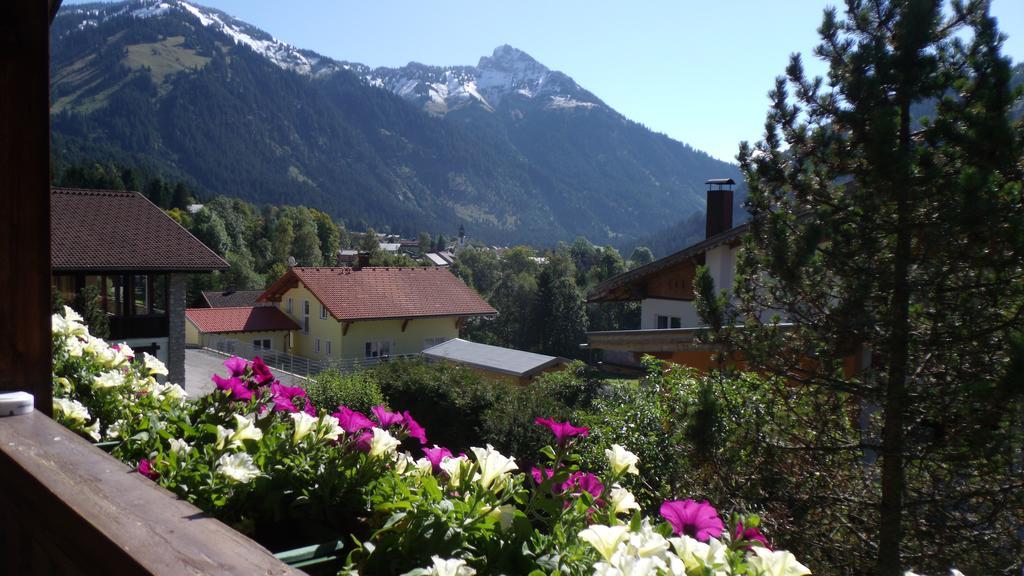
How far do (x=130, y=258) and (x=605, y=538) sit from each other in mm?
19275

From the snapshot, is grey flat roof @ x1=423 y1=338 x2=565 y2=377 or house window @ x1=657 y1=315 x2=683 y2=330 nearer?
house window @ x1=657 y1=315 x2=683 y2=330

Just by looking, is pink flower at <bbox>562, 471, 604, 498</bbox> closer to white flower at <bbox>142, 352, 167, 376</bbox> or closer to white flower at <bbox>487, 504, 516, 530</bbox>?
white flower at <bbox>487, 504, 516, 530</bbox>

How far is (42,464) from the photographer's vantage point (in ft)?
4.41

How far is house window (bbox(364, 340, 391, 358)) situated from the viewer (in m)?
33.6

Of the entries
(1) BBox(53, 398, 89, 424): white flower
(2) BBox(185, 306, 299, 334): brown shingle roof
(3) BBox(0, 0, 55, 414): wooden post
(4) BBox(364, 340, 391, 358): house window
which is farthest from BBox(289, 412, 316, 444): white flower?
(2) BBox(185, 306, 299, 334): brown shingle roof

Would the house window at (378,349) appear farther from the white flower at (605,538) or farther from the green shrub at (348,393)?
the white flower at (605,538)

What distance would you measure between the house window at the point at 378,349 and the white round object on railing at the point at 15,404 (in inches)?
1264

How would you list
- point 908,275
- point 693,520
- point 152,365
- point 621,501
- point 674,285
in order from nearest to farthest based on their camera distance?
1. point 693,520
2. point 621,501
3. point 152,365
4. point 908,275
5. point 674,285

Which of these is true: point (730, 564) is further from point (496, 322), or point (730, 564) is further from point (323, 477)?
point (496, 322)

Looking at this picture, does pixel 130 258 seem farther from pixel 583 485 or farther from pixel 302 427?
pixel 583 485

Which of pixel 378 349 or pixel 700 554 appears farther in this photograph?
pixel 378 349

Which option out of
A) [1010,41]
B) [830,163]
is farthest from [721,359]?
[1010,41]

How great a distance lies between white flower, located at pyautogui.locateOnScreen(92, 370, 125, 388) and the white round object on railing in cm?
67

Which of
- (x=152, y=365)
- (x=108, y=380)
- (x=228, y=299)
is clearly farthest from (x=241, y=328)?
(x=108, y=380)
